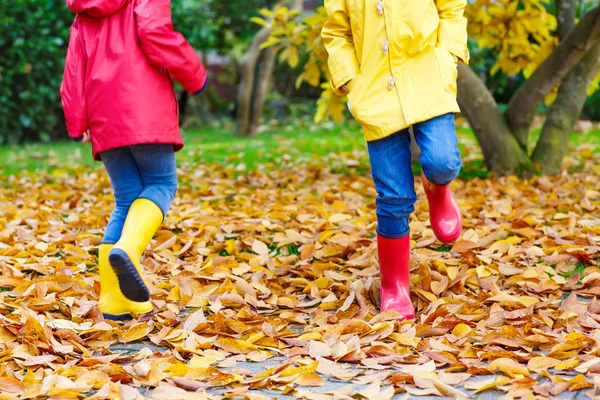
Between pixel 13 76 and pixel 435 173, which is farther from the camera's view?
pixel 13 76

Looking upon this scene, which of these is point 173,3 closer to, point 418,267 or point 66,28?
point 66,28

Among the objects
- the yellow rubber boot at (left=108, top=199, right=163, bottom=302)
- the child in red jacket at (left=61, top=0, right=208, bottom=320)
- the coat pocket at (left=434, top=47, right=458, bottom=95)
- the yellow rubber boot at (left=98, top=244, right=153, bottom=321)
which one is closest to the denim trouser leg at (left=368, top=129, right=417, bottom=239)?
the coat pocket at (left=434, top=47, right=458, bottom=95)

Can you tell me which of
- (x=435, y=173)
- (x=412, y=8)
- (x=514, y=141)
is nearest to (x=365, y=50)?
(x=412, y=8)

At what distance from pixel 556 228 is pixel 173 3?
8441 millimetres

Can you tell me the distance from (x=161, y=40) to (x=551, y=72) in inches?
149

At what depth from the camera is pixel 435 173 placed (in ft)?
9.78

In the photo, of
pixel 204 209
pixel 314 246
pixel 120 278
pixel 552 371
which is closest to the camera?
pixel 552 371

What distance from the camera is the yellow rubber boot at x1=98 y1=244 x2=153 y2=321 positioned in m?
3.14

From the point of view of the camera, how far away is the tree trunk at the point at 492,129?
608cm

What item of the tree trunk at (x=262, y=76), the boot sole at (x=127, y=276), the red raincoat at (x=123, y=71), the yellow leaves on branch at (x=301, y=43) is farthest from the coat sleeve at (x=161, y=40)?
the tree trunk at (x=262, y=76)

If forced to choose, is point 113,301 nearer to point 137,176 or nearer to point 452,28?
point 137,176

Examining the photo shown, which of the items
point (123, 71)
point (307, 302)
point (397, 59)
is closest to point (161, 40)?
point (123, 71)

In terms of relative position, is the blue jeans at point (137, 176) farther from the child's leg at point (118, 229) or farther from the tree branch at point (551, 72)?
the tree branch at point (551, 72)

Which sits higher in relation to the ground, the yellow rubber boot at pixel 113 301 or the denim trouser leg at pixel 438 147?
the denim trouser leg at pixel 438 147
